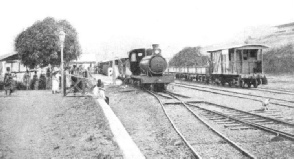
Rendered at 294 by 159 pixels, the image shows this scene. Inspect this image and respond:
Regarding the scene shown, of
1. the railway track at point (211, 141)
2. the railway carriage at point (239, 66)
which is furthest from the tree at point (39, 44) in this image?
the railway track at point (211, 141)

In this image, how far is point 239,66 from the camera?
2230 centimetres

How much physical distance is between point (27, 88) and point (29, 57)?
3.71 m

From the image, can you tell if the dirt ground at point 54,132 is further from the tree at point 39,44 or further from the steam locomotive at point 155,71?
the tree at point 39,44

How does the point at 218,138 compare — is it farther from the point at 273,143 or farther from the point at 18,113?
the point at 18,113

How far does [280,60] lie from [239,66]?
12675 millimetres

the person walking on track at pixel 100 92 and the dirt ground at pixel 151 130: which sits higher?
the person walking on track at pixel 100 92

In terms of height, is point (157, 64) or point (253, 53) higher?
point (253, 53)

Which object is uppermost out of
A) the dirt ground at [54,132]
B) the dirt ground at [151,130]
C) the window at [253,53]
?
the window at [253,53]

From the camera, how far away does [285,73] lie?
31.3 meters

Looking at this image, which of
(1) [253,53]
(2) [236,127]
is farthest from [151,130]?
(1) [253,53]

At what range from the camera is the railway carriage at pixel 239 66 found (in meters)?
21.2

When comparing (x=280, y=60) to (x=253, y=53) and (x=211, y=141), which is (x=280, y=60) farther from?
(x=211, y=141)

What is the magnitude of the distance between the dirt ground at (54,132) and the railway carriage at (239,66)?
1359cm

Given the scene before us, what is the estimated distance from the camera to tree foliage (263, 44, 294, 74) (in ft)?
104
